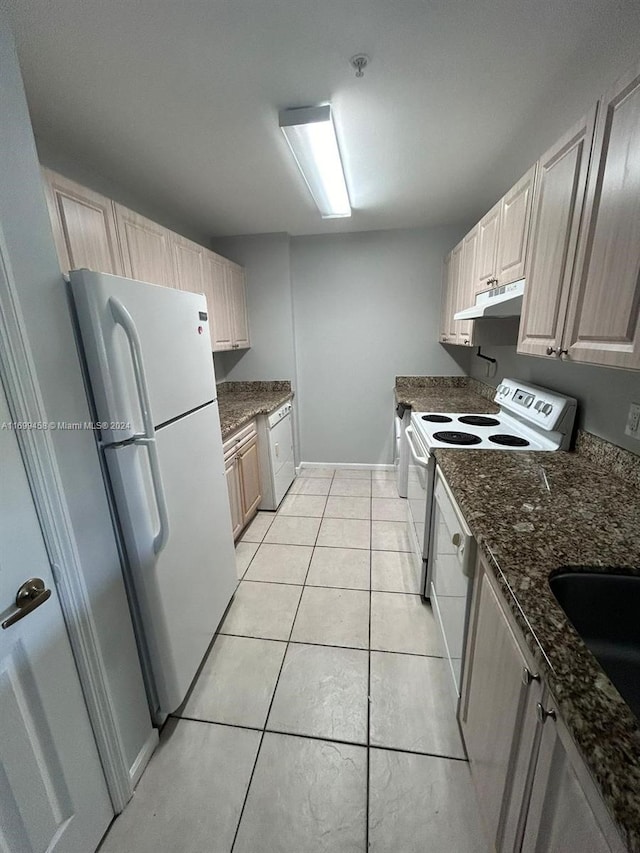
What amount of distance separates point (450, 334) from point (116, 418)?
2.82m

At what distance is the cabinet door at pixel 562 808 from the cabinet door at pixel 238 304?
3202 mm

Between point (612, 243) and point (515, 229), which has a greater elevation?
point (515, 229)

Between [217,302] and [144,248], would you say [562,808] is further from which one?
[217,302]

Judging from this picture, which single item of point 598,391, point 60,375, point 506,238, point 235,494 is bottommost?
point 235,494

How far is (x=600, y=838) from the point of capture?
0.49 metres

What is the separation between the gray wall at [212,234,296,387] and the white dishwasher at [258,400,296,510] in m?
0.57

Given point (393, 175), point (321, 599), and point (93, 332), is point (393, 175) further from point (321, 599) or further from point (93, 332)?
point (321, 599)

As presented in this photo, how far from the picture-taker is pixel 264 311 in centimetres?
354

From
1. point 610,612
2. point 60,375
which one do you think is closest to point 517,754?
point 610,612

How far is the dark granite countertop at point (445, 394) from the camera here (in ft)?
8.80

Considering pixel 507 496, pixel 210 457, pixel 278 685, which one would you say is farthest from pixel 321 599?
pixel 507 496

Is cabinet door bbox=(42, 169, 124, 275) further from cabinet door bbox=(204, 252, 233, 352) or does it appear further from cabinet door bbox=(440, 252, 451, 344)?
cabinet door bbox=(440, 252, 451, 344)

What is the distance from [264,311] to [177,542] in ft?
9.02

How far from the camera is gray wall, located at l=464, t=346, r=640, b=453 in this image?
1.36 metres
